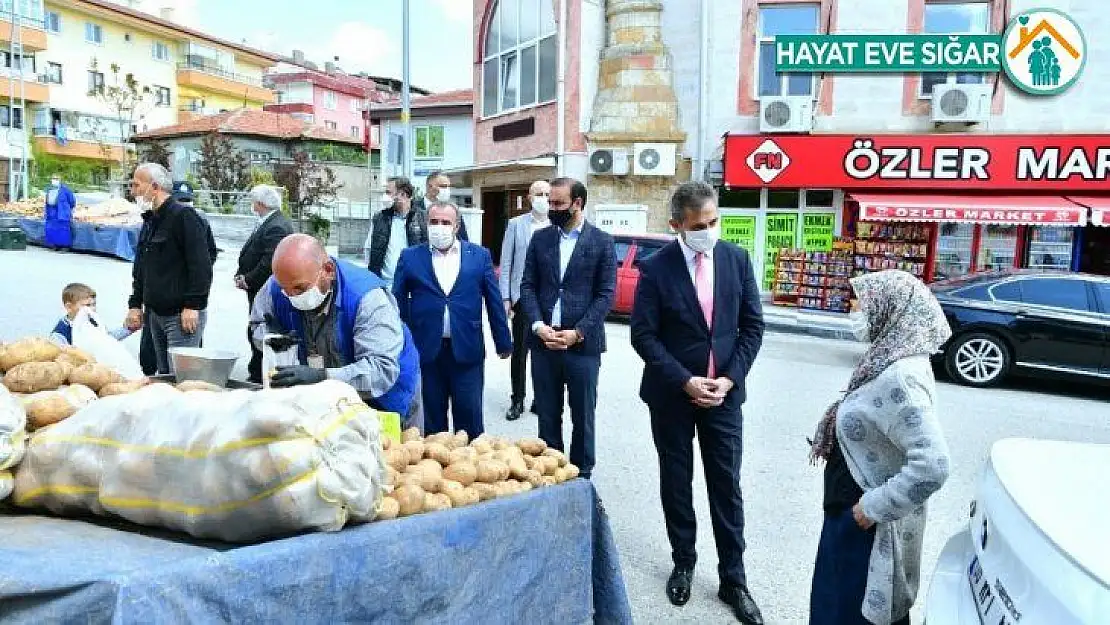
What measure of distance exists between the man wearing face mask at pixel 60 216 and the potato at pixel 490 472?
961 inches

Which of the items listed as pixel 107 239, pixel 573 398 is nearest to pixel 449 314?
pixel 573 398

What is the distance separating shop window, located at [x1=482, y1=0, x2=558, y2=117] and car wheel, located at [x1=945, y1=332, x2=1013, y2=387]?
41.6 feet

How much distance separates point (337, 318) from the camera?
3.43 m

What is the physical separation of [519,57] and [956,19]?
1060 cm

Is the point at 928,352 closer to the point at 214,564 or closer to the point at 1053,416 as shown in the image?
the point at 214,564

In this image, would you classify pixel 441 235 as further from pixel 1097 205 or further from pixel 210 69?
pixel 210 69

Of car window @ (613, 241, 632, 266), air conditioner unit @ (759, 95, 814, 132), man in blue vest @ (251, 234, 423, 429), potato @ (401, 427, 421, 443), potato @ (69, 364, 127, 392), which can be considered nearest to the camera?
potato @ (69, 364, 127, 392)

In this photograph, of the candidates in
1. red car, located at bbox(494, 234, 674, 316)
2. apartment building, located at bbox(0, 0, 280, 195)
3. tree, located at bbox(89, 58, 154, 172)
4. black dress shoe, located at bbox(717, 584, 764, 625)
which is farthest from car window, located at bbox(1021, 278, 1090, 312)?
apartment building, located at bbox(0, 0, 280, 195)

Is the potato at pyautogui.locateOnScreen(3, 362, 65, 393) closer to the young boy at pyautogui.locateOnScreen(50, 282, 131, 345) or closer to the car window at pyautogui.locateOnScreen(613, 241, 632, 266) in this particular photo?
the young boy at pyautogui.locateOnScreen(50, 282, 131, 345)

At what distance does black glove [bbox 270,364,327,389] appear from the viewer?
A: 2.97 metres

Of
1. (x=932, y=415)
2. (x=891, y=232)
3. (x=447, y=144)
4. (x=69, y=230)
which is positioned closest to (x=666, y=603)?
(x=932, y=415)

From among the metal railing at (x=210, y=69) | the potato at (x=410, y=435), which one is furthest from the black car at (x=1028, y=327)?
the metal railing at (x=210, y=69)

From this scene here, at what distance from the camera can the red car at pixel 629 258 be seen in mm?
14375

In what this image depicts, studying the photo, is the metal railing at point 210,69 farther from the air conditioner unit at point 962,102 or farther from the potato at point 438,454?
the potato at point 438,454
